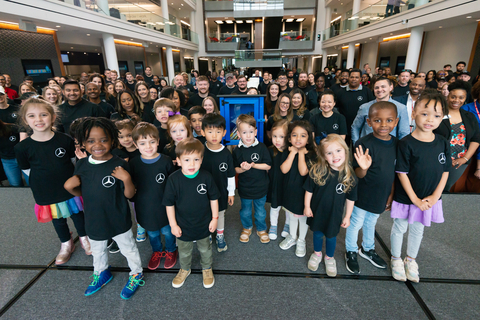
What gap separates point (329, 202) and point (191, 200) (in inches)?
43.4

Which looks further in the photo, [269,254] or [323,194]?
[269,254]

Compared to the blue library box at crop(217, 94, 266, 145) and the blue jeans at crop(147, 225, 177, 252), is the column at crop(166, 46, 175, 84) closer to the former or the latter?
the blue library box at crop(217, 94, 266, 145)

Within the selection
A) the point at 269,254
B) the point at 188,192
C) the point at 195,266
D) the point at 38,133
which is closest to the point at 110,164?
the point at 188,192

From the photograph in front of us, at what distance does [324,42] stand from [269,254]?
2248cm

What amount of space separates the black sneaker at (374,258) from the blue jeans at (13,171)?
4.92m

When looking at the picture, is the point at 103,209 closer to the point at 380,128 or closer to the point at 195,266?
the point at 195,266

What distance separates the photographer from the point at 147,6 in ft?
56.3

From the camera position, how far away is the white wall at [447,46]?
9070mm

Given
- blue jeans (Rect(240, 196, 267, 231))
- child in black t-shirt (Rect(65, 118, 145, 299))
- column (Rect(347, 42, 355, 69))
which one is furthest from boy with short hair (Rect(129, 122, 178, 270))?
column (Rect(347, 42, 355, 69))

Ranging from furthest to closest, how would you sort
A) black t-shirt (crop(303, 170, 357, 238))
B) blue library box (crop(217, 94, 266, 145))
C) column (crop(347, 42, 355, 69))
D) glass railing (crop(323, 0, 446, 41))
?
column (crop(347, 42, 355, 69)), glass railing (crop(323, 0, 446, 41)), blue library box (crop(217, 94, 266, 145)), black t-shirt (crop(303, 170, 357, 238))

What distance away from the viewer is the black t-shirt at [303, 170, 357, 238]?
1.86 m

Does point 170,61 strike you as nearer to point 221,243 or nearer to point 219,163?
point 219,163

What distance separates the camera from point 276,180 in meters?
2.30

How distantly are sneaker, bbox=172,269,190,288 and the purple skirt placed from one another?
5.99 ft
